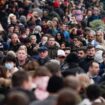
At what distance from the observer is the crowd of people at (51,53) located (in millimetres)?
8422

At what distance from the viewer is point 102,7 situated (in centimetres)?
3078

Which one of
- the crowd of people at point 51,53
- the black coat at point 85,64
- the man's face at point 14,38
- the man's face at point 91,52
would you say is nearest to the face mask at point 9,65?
the crowd of people at point 51,53

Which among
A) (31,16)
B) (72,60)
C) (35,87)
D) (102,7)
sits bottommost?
(102,7)

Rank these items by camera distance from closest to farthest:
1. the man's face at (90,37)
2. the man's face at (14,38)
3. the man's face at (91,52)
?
the man's face at (91,52) < the man's face at (14,38) < the man's face at (90,37)

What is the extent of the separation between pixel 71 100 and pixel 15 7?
17.1 metres

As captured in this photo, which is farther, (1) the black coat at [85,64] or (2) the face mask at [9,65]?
(1) the black coat at [85,64]

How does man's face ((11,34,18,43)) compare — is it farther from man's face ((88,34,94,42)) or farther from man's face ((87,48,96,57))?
man's face ((88,34,94,42))

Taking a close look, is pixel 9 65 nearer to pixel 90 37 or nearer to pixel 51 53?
pixel 51 53

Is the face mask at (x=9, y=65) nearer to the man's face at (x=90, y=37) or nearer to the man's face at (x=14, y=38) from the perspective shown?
the man's face at (x=14, y=38)

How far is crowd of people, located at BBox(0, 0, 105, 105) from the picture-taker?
8422mm

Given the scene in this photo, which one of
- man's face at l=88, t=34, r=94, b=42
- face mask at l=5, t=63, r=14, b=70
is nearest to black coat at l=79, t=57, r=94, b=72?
face mask at l=5, t=63, r=14, b=70

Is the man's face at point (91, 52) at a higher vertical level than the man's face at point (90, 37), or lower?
higher

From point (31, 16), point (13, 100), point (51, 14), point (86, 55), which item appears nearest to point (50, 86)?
point (13, 100)

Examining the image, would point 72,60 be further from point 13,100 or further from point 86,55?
point 13,100
